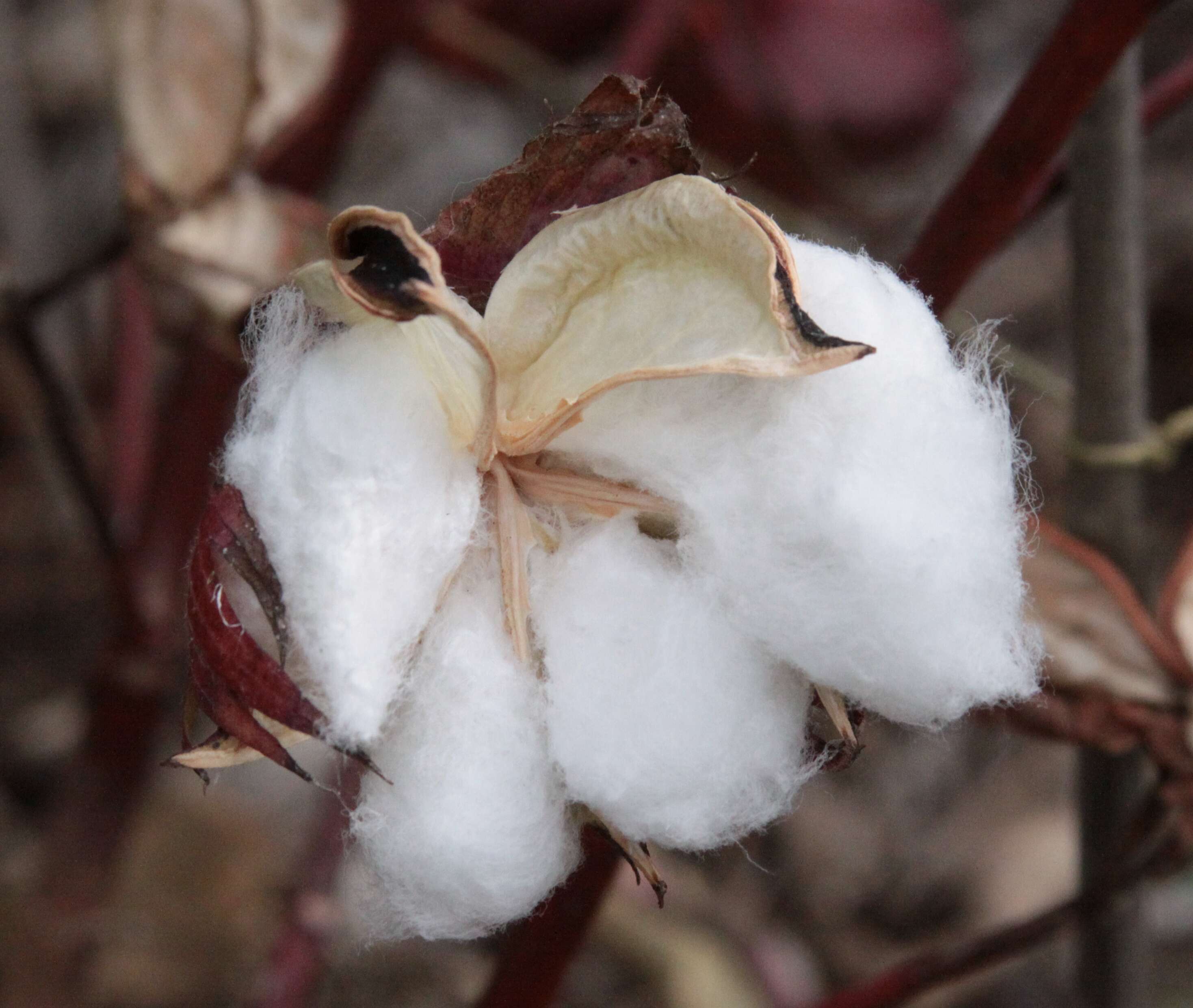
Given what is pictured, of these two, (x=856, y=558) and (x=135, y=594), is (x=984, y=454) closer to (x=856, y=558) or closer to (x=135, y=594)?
(x=856, y=558)

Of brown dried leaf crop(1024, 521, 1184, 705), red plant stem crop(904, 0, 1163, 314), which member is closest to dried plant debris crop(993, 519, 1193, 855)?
brown dried leaf crop(1024, 521, 1184, 705)

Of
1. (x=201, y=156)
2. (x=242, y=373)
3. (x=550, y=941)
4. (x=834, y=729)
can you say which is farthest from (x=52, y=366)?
(x=834, y=729)

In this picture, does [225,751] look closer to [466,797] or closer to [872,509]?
[466,797]

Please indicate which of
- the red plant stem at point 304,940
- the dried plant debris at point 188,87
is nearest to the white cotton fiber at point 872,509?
the dried plant debris at point 188,87

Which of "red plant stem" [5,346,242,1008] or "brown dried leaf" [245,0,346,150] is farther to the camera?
"red plant stem" [5,346,242,1008]

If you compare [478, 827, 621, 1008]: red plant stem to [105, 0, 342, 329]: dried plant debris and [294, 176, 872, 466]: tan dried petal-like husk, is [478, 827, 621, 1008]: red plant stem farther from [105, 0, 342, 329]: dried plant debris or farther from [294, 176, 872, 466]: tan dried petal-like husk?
[105, 0, 342, 329]: dried plant debris
